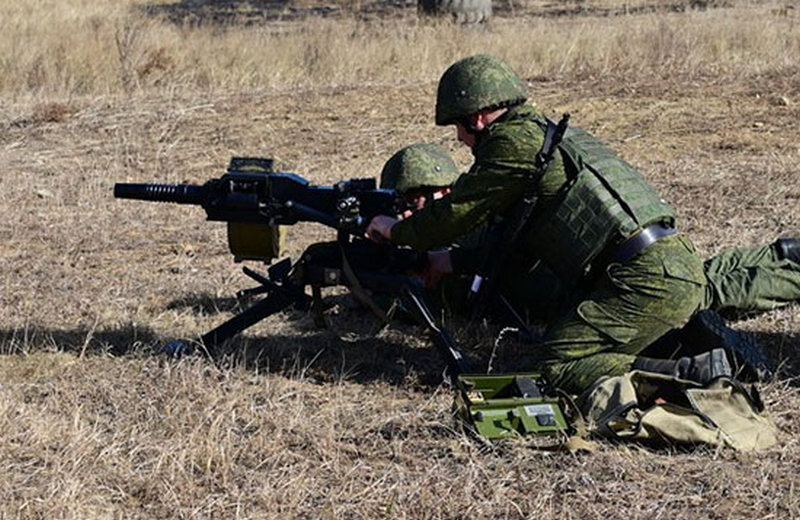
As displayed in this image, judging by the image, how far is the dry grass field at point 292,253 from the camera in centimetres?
438

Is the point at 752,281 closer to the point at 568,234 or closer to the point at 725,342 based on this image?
the point at 725,342

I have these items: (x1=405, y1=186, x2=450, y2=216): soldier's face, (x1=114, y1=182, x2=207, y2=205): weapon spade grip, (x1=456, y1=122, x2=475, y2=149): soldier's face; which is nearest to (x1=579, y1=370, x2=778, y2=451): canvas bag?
(x1=456, y1=122, x2=475, y2=149): soldier's face

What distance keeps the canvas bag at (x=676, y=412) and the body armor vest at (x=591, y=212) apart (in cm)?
57

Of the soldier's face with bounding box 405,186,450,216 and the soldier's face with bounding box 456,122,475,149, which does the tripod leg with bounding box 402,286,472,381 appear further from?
the soldier's face with bounding box 405,186,450,216

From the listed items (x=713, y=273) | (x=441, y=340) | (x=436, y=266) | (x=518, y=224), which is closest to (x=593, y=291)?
(x=518, y=224)

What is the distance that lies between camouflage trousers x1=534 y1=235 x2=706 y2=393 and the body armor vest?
12cm

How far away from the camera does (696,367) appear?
16.0ft

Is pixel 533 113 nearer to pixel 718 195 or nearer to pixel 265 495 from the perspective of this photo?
pixel 265 495

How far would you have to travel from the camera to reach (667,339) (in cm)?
541

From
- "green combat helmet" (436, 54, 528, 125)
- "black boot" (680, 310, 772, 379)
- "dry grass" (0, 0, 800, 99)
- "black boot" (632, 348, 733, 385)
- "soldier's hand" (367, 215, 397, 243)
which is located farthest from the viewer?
"dry grass" (0, 0, 800, 99)

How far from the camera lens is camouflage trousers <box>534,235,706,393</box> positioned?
5.07 m

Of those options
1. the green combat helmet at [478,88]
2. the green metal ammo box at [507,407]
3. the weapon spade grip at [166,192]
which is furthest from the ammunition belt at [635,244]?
the weapon spade grip at [166,192]

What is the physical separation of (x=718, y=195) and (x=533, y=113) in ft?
12.6

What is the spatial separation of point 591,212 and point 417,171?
138cm
